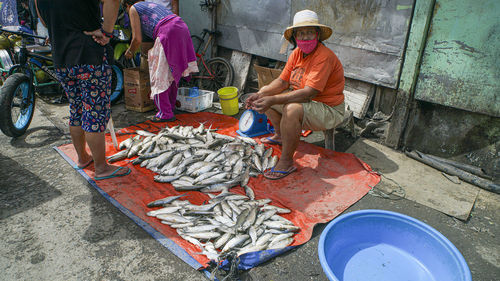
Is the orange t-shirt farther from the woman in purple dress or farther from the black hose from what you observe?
the woman in purple dress

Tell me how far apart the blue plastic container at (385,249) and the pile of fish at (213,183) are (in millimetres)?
531

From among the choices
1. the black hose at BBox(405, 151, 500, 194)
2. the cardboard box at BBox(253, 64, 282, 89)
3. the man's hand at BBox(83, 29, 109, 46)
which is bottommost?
the black hose at BBox(405, 151, 500, 194)

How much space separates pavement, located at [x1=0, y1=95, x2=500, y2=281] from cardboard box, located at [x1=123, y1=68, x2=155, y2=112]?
1.88 metres

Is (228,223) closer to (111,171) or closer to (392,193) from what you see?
(111,171)

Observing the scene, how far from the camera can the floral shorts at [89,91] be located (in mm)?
2779

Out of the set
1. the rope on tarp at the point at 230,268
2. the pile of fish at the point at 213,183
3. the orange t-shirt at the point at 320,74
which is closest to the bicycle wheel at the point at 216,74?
the pile of fish at the point at 213,183

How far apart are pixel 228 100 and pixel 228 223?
3.06 metres

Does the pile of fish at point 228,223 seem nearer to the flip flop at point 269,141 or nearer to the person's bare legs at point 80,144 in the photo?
the person's bare legs at point 80,144

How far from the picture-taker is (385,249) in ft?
7.01

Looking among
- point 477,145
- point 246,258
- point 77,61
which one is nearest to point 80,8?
point 77,61

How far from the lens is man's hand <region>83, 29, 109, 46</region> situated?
272 centimetres

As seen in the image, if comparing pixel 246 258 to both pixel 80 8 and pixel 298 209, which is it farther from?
pixel 80 8

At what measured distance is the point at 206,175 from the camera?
3.32 metres

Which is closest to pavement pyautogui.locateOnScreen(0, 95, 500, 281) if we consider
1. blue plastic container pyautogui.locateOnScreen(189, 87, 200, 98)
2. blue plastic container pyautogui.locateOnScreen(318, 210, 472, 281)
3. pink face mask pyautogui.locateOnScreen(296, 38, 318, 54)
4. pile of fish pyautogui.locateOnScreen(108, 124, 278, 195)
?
blue plastic container pyautogui.locateOnScreen(318, 210, 472, 281)
